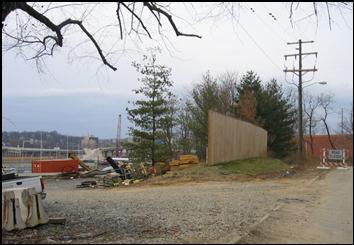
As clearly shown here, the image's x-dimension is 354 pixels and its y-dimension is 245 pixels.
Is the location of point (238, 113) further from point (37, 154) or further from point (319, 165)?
point (37, 154)

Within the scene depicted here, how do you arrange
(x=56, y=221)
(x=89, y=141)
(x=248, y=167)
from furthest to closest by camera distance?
1. (x=89, y=141)
2. (x=248, y=167)
3. (x=56, y=221)

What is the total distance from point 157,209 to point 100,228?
4.10 metres

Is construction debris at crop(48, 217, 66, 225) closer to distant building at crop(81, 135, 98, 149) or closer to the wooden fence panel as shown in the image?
the wooden fence panel

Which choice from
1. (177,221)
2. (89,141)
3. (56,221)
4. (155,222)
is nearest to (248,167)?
(177,221)

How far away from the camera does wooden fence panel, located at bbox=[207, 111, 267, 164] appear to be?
3108 cm

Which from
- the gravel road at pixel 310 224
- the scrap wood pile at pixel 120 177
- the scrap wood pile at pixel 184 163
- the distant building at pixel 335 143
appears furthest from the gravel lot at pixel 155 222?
the scrap wood pile at pixel 184 163

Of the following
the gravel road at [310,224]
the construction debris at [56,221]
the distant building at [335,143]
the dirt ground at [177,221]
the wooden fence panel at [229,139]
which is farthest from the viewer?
the wooden fence panel at [229,139]

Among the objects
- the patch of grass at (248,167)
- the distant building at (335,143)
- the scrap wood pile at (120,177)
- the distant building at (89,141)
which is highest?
the distant building at (89,141)

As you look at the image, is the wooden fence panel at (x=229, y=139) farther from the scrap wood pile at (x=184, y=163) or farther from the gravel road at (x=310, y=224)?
the gravel road at (x=310, y=224)

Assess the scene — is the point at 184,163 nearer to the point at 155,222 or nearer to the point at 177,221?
the point at 177,221

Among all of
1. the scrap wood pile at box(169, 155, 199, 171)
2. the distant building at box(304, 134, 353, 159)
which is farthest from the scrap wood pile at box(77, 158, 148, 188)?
the distant building at box(304, 134, 353, 159)

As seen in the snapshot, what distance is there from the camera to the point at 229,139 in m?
35.2

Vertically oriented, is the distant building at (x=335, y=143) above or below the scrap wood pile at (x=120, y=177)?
above

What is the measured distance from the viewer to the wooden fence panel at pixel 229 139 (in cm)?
3108
